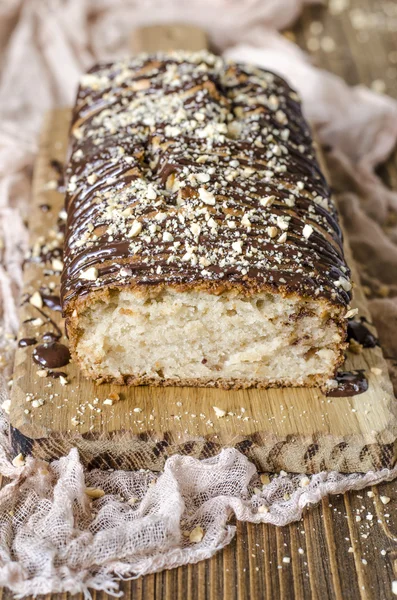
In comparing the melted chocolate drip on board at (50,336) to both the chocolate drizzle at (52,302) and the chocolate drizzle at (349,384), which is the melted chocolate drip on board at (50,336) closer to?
the chocolate drizzle at (52,302)

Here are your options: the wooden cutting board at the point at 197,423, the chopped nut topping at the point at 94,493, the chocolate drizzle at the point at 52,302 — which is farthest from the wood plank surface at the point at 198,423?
the chocolate drizzle at the point at 52,302

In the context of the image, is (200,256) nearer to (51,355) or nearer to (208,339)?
(208,339)

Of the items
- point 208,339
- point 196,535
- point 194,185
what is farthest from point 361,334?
point 196,535

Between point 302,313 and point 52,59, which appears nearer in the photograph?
point 302,313

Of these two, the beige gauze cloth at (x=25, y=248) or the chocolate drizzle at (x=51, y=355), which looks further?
the chocolate drizzle at (x=51, y=355)

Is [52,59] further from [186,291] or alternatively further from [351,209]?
[186,291]

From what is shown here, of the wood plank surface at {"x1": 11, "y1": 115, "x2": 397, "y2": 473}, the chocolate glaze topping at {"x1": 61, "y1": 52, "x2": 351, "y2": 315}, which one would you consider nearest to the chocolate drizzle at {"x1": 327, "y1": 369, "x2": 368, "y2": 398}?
the wood plank surface at {"x1": 11, "y1": 115, "x2": 397, "y2": 473}

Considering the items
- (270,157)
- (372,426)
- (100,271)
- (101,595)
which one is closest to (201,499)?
(101,595)
